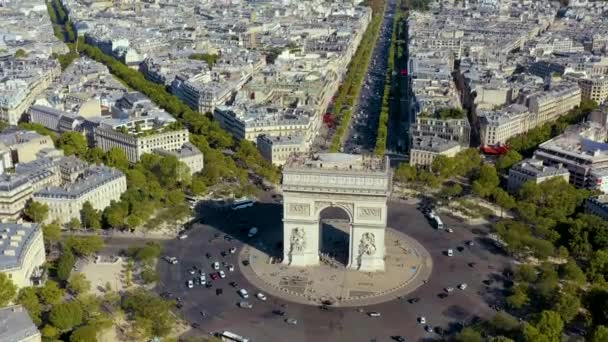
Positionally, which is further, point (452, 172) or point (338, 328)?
point (452, 172)

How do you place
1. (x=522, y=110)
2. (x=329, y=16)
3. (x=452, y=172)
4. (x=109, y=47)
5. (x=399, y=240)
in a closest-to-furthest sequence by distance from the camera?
(x=399, y=240), (x=452, y=172), (x=522, y=110), (x=109, y=47), (x=329, y=16)

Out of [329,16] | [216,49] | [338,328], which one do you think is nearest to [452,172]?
[338,328]

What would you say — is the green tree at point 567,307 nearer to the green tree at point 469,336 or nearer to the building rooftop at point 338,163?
the green tree at point 469,336

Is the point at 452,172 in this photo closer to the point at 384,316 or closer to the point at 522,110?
the point at 522,110

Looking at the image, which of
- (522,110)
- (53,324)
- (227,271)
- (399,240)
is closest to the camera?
(53,324)

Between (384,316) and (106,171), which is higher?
(106,171)

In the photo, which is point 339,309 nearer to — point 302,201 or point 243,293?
point 243,293

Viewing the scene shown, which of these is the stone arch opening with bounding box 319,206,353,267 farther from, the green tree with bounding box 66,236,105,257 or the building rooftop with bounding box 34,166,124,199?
the building rooftop with bounding box 34,166,124,199
